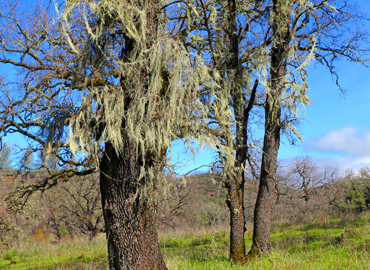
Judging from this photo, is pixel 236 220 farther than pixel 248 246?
No

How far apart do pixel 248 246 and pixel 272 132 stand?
467cm

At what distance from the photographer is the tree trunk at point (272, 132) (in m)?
5.97

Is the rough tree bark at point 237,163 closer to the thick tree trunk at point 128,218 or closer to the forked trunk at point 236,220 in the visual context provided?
the forked trunk at point 236,220

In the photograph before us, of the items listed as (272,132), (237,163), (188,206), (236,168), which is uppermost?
(272,132)

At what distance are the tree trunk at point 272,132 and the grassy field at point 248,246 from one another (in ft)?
1.77

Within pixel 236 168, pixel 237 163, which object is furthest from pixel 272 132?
pixel 236 168

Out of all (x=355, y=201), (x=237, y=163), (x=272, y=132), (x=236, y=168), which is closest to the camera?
(x=236, y=168)

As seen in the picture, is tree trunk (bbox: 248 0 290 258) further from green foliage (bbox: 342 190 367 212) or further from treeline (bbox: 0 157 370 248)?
green foliage (bbox: 342 190 367 212)

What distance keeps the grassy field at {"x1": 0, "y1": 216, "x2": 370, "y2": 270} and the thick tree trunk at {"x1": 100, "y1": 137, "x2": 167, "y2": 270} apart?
101 cm

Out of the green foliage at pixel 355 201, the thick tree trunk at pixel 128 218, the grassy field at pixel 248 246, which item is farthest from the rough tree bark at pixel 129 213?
the green foliage at pixel 355 201

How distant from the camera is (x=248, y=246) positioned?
356 inches

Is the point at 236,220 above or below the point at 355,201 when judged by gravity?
above

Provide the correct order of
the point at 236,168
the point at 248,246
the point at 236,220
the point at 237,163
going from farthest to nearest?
the point at 248,246 → the point at 237,163 → the point at 236,220 → the point at 236,168

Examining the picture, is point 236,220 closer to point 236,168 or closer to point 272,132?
point 236,168
